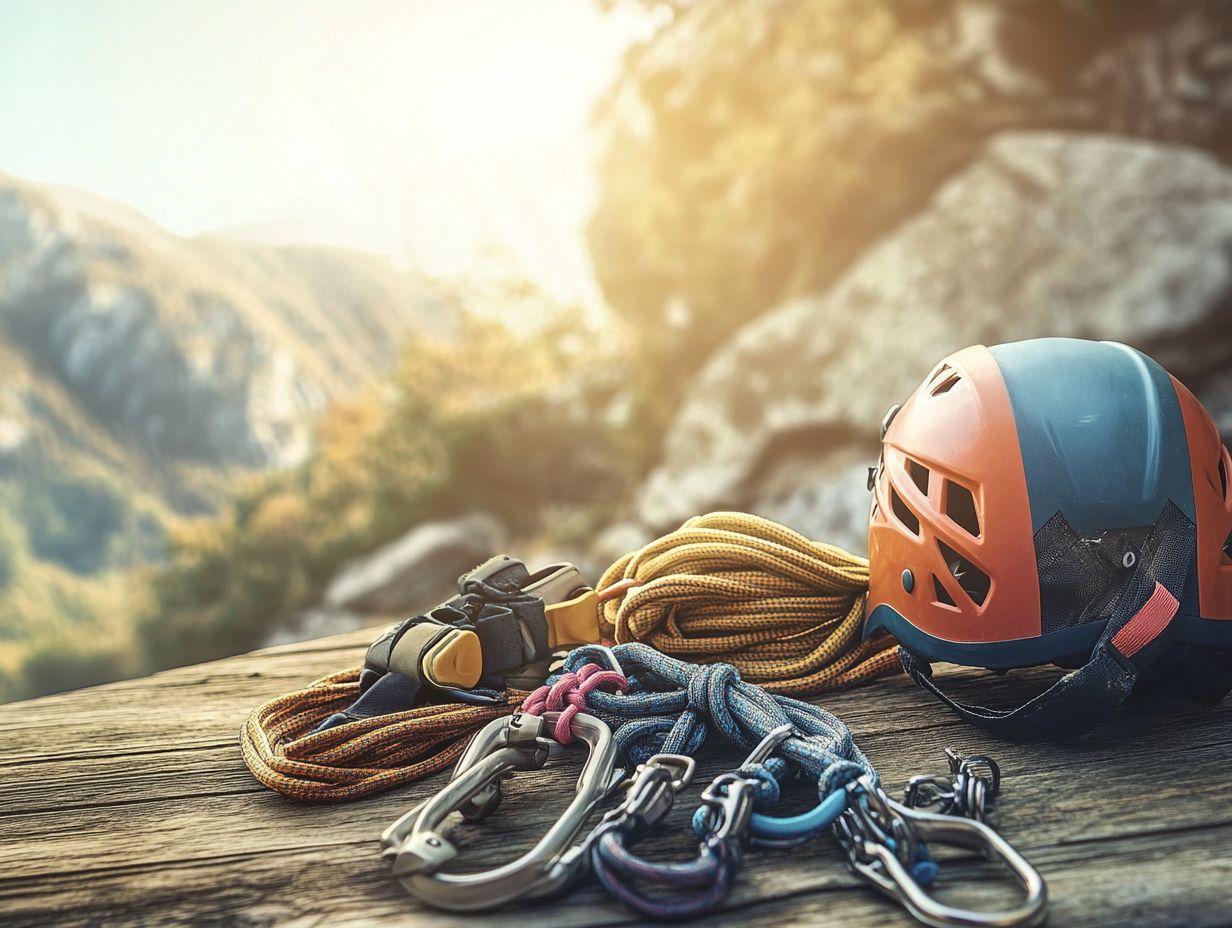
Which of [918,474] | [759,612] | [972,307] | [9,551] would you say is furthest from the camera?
[9,551]

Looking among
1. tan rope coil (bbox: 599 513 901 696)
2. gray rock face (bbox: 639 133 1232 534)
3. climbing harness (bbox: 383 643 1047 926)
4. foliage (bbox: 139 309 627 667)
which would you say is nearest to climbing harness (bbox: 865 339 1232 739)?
tan rope coil (bbox: 599 513 901 696)

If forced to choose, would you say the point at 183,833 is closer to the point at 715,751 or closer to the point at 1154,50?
the point at 715,751

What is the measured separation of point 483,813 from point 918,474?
1.03 m

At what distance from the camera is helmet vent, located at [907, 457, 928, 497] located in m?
1.76

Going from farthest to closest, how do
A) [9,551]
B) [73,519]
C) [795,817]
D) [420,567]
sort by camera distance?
[73,519] → [9,551] → [420,567] → [795,817]

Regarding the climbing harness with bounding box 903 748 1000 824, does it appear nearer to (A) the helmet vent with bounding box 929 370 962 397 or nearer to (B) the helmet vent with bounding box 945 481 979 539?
(B) the helmet vent with bounding box 945 481 979 539

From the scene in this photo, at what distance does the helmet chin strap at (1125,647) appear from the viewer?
1.43m

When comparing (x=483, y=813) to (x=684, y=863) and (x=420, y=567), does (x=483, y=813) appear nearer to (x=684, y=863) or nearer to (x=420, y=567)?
(x=684, y=863)

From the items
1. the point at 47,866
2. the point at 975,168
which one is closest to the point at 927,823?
the point at 47,866

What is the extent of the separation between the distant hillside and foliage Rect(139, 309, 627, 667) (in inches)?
139

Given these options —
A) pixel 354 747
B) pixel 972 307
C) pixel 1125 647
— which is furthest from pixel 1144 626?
pixel 972 307

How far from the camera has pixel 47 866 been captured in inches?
54.0

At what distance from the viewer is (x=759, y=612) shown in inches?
76.7

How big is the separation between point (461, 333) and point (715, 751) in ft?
61.2
